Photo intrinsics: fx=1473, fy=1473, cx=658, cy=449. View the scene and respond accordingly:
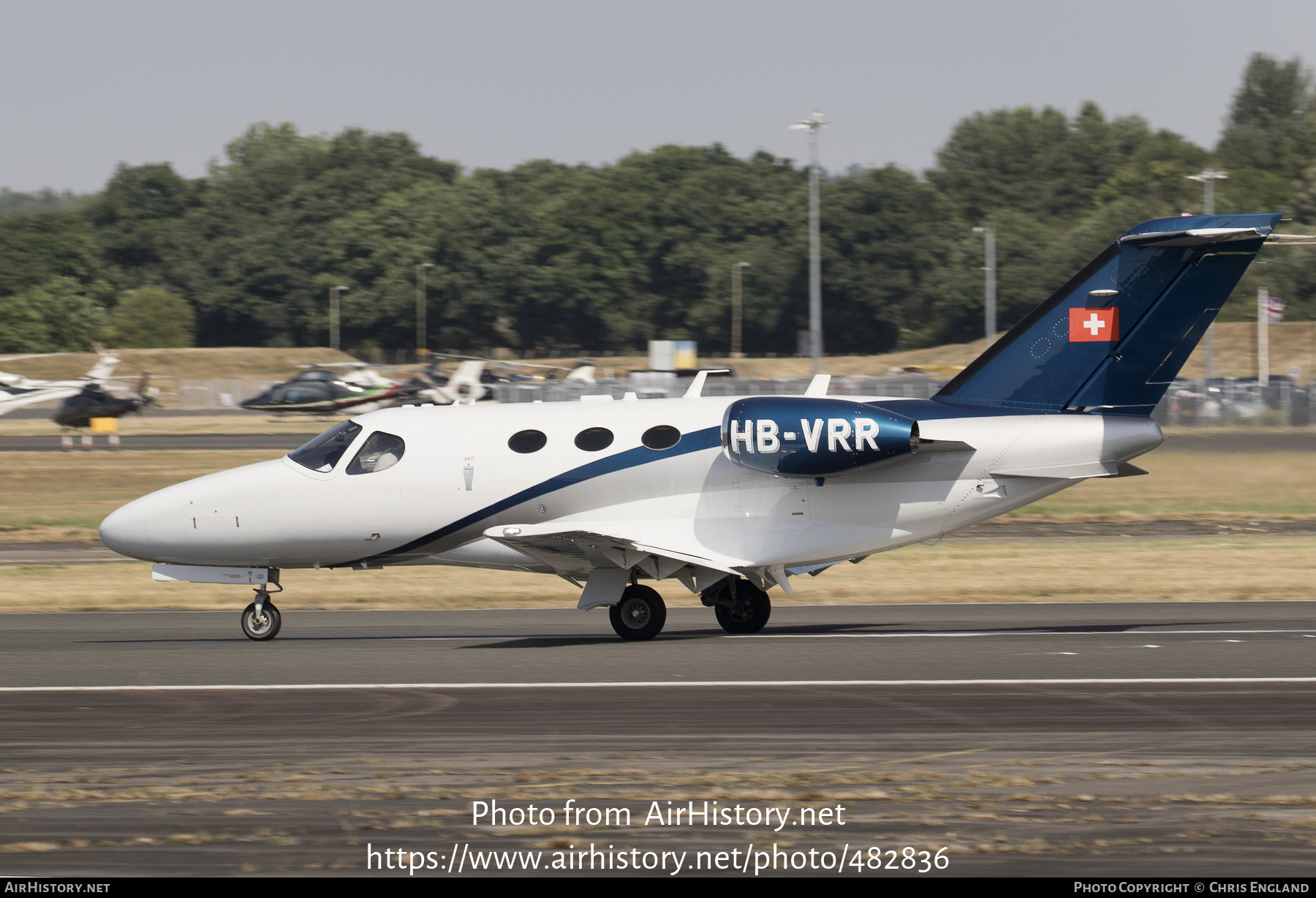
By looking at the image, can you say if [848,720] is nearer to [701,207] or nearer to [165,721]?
[165,721]

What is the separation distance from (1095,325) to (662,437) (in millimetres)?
5087

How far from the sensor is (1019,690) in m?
13.0

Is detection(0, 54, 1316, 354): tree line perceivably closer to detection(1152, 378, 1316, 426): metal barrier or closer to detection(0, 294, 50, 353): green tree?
detection(0, 294, 50, 353): green tree

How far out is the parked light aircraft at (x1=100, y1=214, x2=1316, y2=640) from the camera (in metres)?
16.4

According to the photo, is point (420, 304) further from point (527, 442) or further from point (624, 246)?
point (527, 442)

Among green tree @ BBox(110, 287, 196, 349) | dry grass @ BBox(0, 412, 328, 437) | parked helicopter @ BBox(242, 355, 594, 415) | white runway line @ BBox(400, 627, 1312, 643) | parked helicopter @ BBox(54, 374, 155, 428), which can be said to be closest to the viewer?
white runway line @ BBox(400, 627, 1312, 643)

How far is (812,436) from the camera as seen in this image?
1647 cm

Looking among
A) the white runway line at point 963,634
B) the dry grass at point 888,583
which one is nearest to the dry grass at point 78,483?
the dry grass at point 888,583

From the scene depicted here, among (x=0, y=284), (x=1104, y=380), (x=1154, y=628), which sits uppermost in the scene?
(x=0, y=284)

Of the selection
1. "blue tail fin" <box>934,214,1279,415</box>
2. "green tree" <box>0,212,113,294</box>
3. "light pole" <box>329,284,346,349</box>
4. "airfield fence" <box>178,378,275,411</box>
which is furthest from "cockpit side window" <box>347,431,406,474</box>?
"green tree" <box>0,212,113,294</box>

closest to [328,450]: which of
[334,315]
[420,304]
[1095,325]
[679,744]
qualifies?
[679,744]

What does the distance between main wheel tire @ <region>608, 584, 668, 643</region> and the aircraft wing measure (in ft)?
0.94
